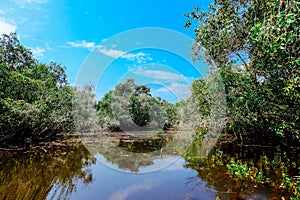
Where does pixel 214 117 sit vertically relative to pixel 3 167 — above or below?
above

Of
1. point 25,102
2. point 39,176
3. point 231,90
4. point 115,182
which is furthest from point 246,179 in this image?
point 25,102

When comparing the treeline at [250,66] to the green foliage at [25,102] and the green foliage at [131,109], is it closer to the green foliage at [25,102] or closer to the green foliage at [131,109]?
the green foliage at [25,102]

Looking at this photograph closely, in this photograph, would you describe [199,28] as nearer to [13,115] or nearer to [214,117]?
[214,117]

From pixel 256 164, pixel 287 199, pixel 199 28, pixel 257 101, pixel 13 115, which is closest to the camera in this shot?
pixel 287 199

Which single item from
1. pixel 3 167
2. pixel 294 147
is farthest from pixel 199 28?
pixel 3 167

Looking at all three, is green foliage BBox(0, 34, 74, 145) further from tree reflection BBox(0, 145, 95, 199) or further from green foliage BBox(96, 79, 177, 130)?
green foliage BBox(96, 79, 177, 130)

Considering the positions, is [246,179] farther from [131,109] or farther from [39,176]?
[131,109]

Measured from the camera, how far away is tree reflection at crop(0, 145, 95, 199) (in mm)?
6236

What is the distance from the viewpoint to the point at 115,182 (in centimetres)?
777

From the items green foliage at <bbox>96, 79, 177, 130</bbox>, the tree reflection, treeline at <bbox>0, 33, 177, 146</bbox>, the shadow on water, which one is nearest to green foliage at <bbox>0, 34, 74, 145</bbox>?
treeline at <bbox>0, 33, 177, 146</bbox>

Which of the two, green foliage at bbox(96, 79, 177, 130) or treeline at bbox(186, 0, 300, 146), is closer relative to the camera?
treeline at bbox(186, 0, 300, 146)

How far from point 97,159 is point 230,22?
31.0ft

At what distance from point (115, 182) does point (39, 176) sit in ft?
9.27

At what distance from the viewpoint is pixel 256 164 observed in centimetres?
930
